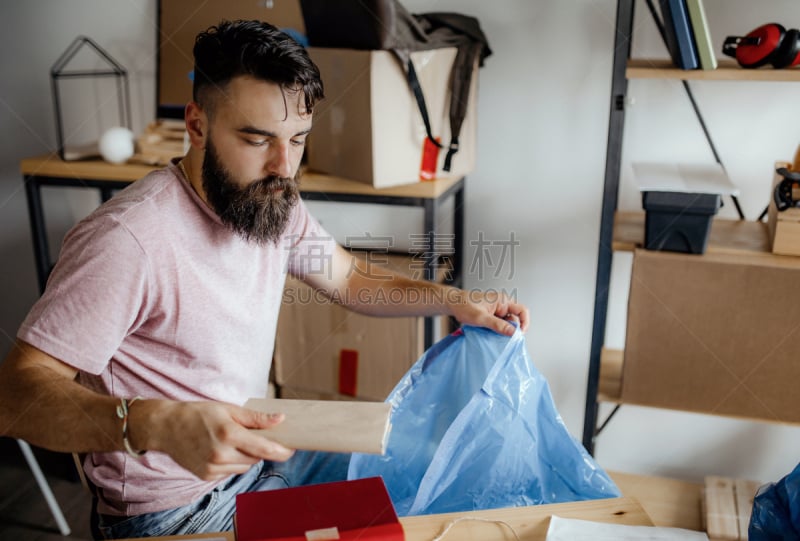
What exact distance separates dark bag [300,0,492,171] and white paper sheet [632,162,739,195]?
0.46 meters

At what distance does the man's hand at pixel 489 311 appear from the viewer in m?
1.28

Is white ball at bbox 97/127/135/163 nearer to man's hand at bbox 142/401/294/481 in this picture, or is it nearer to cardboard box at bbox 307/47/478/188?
cardboard box at bbox 307/47/478/188

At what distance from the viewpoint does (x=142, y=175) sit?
1967mm

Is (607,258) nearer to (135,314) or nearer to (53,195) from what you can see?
(135,314)

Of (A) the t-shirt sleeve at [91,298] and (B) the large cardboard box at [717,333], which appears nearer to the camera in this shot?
(A) the t-shirt sleeve at [91,298]

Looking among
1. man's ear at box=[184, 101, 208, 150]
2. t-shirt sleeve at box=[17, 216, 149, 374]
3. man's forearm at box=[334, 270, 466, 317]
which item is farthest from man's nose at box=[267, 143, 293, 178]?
man's forearm at box=[334, 270, 466, 317]

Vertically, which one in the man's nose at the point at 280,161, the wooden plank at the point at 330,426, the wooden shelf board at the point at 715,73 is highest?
the wooden shelf board at the point at 715,73

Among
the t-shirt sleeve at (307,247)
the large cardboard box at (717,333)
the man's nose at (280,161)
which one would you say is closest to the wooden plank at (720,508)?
the large cardboard box at (717,333)

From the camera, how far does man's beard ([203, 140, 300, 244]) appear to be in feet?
3.87

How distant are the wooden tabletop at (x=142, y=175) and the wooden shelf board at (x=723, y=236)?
0.45 metres

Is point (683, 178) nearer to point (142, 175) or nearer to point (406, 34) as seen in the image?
point (406, 34)

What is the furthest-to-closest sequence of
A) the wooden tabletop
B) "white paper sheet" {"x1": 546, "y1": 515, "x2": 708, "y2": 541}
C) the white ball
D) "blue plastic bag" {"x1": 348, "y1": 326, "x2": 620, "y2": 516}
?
the white ball < the wooden tabletop < "blue plastic bag" {"x1": 348, "y1": 326, "x2": 620, "y2": 516} < "white paper sheet" {"x1": 546, "y1": 515, "x2": 708, "y2": 541}

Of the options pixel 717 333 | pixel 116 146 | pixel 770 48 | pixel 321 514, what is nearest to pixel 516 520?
pixel 321 514

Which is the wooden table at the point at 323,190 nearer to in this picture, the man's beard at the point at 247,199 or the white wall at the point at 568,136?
the white wall at the point at 568,136
